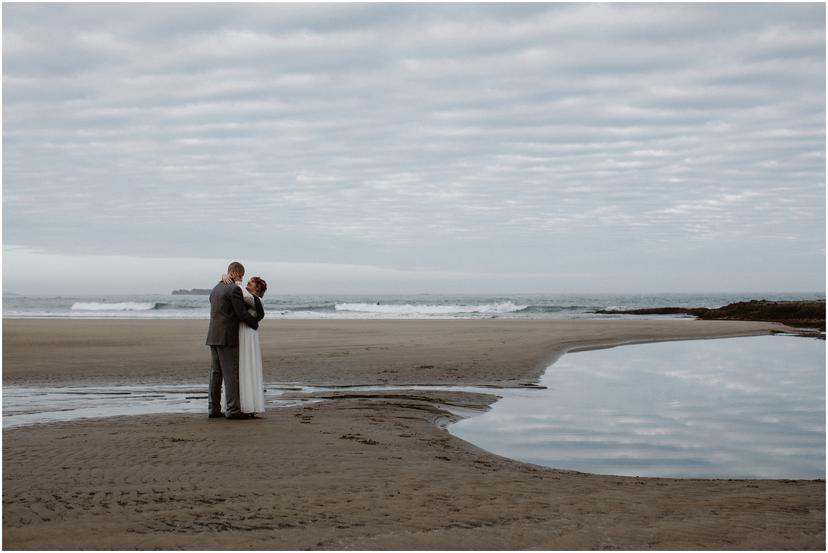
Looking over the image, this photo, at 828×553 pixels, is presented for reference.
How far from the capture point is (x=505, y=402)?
1273 centimetres

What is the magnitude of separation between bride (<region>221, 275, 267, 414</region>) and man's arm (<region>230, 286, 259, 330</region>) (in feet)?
0.33

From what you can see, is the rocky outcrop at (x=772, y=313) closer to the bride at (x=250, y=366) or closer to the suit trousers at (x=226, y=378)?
the bride at (x=250, y=366)

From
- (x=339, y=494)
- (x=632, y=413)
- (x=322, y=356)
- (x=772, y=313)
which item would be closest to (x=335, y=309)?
(x=772, y=313)

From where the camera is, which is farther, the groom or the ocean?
the ocean

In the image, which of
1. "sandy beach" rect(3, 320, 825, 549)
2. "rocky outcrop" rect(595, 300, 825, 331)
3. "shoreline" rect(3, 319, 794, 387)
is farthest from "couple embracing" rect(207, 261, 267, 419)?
"rocky outcrop" rect(595, 300, 825, 331)

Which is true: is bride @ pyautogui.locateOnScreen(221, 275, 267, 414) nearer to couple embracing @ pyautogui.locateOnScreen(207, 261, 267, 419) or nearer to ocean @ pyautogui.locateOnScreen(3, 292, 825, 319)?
couple embracing @ pyautogui.locateOnScreen(207, 261, 267, 419)

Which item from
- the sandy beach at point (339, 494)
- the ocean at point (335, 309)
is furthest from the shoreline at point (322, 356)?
the ocean at point (335, 309)

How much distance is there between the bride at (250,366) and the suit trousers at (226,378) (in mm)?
68

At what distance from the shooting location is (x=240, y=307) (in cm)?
1033

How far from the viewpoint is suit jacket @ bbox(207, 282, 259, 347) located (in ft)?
33.6

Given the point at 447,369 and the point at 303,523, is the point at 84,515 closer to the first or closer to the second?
the point at 303,523

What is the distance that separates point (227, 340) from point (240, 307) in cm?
47

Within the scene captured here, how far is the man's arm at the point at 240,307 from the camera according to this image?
10281 millimetres

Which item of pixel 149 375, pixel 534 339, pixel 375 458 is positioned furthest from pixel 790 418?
pixel 534 339
